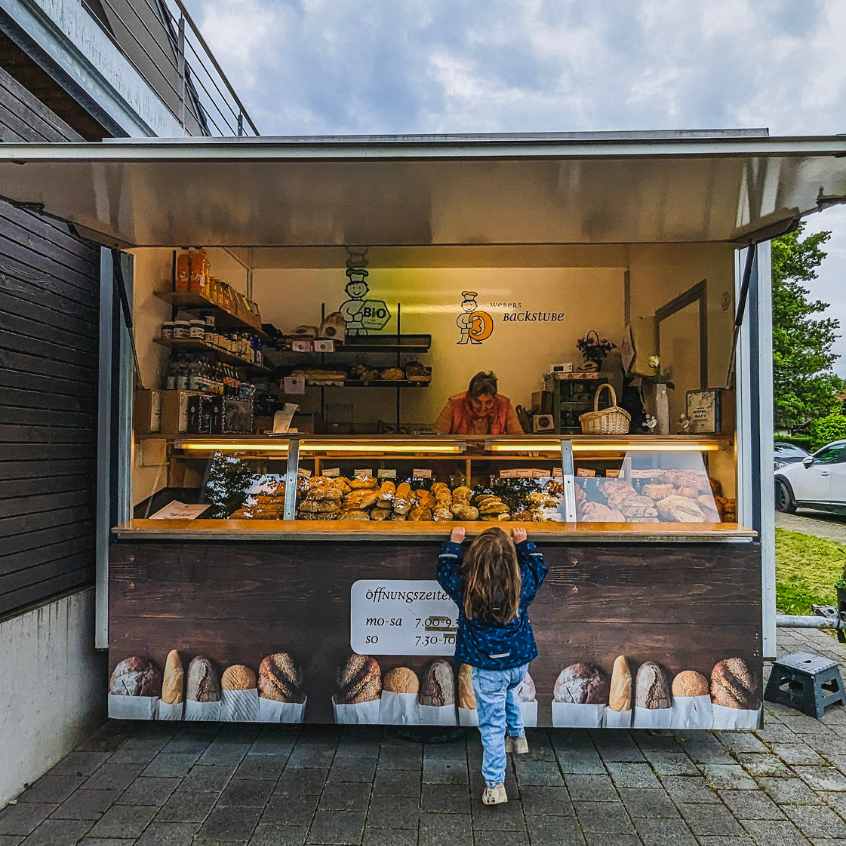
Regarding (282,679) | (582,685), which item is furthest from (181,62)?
(582,685)

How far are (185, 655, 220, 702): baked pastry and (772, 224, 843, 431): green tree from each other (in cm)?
2363

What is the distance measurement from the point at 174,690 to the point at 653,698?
9.00ft

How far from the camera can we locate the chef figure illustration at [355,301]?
7.95 m

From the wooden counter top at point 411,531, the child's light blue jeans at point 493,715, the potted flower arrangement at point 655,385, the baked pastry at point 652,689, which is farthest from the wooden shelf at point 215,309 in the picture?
the baked pastry at point 652,689

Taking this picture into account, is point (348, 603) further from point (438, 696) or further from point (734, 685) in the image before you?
point (734, 685)

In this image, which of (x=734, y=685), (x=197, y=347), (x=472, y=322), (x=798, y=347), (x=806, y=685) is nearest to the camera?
(x=734, y=685)

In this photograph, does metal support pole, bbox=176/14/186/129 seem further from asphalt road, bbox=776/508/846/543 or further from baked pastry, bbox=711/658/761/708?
asphalt road, bbox=776/508/846/543

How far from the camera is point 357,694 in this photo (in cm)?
356

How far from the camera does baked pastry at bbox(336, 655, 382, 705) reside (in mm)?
3559

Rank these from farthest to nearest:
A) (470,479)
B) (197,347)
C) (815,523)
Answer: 1. (815,523)
2. (197,347)
3. (470,479)

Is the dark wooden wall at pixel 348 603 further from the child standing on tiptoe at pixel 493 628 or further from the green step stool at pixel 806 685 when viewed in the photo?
the green step stool at pixel 806 685

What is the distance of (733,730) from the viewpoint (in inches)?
143

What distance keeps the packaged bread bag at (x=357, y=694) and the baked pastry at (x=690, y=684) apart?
5.53 ft

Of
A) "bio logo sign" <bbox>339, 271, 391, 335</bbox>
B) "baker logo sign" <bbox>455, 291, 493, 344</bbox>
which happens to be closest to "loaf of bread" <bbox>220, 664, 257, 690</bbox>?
"bio logo sign" <bbox>339, 271, 391, 335</bbox>
